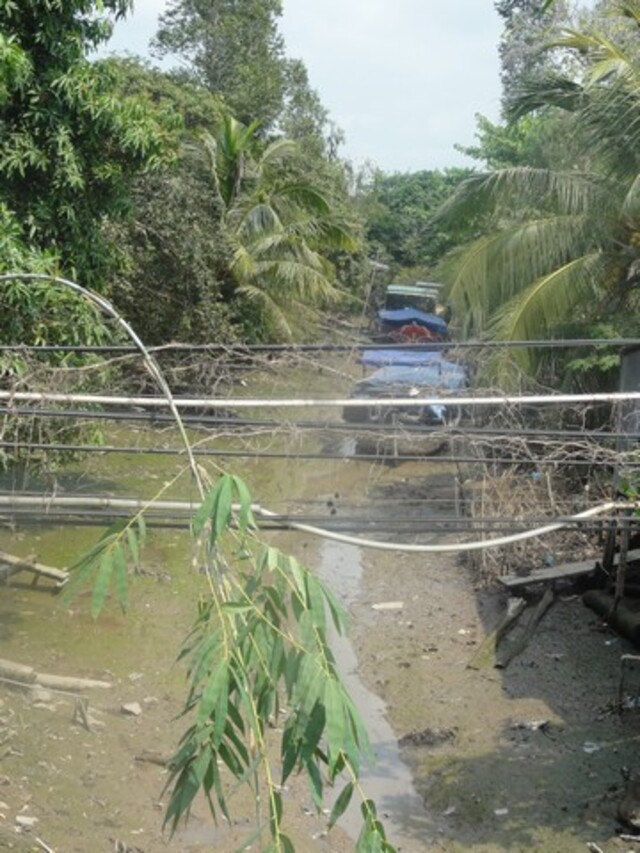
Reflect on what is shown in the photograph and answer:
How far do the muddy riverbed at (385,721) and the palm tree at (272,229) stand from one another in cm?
832

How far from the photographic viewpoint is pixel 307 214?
2577cm

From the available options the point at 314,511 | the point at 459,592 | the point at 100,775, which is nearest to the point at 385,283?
the point at 314,511

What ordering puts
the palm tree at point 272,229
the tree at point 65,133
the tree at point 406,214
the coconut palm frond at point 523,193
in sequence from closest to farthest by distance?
the tree at point 65,133, the coconut palm frond at point 523,193, the palm tree at point 272,229, the tree at point 406,214

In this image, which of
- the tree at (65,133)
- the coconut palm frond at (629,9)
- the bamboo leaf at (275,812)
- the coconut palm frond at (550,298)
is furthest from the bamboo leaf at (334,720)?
the coconut palm frond at (550,298)

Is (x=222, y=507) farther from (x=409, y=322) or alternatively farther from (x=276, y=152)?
(x=409, y=322)

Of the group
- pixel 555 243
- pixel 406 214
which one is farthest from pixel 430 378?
pixel 406 214

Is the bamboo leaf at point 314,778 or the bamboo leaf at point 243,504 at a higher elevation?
the bamboo leaf at point 243,504

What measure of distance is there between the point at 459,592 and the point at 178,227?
8.10 meters

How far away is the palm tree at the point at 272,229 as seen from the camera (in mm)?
23359

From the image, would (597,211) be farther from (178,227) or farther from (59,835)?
(59,835)

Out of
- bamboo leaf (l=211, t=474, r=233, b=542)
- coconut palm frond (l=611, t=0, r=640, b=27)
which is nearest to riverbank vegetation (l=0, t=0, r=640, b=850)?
bamboo leaf (l=211, t=474, r=233, b=542)

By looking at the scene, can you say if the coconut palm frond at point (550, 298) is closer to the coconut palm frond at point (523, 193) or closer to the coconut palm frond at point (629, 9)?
the coconut palm frond at point (523, 193)

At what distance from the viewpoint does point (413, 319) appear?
106 ft

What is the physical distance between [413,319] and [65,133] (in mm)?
21463
